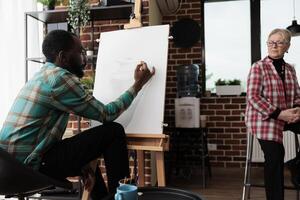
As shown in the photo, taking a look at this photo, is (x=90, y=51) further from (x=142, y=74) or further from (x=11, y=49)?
(x=142, y=74)

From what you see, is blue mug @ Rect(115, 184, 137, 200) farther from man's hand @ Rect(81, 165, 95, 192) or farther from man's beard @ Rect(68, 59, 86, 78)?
man's beard @ Rect(68, 59, 86, 78)

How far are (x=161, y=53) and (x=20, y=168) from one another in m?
1.08

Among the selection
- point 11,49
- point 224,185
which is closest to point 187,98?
point 224,185

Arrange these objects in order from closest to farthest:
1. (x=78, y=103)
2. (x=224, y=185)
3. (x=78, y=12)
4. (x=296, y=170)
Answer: (x=78, y=103) → (x=296, y=170) → (x=78, y=12) → (x=224, y=185)

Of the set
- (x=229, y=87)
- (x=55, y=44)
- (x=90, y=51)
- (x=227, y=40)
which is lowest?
(x=229, y=87)

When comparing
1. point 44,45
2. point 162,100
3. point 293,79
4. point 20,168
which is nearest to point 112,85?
point 162,100

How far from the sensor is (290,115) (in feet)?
6.73

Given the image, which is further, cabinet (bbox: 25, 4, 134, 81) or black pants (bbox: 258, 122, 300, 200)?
cabinet (bbox: 25, 4, 134, 81)

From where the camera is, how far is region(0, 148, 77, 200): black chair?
1480 millimetres

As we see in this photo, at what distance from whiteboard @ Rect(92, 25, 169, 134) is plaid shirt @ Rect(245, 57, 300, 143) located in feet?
2.09

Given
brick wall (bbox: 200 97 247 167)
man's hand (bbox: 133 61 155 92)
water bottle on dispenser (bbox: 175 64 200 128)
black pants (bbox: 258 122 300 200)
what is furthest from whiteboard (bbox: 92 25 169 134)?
brick wall (bbox: 200 97 247 167)

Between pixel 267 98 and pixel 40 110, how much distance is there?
57.0 inches

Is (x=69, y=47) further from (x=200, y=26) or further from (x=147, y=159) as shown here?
(x=200, y=26)

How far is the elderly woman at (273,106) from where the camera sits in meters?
2.08
